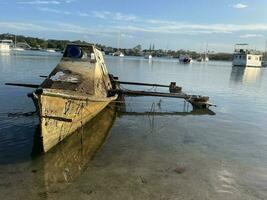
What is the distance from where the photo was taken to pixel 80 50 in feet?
63.9

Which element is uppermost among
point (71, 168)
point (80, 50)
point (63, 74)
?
point (80, 50)

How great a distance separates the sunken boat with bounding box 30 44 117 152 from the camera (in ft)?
39.0

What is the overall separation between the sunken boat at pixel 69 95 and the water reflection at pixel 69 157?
0.41m

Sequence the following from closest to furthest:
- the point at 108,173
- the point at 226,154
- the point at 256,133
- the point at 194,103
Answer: the point at 108,173 → the point at 226,154 → the point at 256,133 → the point at 194,103

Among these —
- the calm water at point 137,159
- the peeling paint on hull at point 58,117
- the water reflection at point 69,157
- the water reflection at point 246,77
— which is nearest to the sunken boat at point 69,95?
the peeling paint on hull at point 58,117

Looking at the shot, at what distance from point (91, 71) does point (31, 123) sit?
4.43m

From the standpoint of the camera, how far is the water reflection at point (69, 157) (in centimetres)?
1017

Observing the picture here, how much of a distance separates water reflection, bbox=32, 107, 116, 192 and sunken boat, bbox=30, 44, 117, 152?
0.41 m

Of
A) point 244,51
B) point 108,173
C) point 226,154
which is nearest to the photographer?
point 108,173

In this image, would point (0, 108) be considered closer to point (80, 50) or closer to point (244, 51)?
point (80, 50)

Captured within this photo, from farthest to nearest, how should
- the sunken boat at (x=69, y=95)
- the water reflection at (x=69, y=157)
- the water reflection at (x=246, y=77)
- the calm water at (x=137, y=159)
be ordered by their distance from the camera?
the water reflection at (x=246, y=77) < the sunken boat at (x=69, y=95) < the water reflection at (x=69, y=157) < the calm water at (x=137, y=159)

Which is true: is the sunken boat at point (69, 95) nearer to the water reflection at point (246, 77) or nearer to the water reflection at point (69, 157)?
the water reflection at point (69, 157)

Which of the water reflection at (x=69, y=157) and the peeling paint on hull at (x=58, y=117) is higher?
the peeling paint on hull at (x=58, y=117)

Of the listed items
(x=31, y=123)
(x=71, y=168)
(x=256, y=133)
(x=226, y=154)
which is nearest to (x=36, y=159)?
(x=71, y=168)
